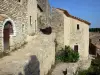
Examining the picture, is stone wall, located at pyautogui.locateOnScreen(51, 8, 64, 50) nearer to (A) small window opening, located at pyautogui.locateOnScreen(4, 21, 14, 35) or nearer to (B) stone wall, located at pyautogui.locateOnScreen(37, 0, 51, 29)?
(B) stone wall, located at pyautogui.locateOnScreen(37, 0, 51, 29)

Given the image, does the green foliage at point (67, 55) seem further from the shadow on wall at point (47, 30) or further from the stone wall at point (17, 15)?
the stone wall at point (17, 15)

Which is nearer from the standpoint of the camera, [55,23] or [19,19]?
[19,19]

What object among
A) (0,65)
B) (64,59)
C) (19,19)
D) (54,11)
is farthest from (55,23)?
(0,65)

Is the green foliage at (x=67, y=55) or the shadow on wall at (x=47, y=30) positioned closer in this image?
the green foliage at (x=67, y=55)

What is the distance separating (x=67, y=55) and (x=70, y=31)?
2853 millimetres

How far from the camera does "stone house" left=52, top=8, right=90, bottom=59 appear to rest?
1908 cm

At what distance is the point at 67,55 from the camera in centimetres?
1870

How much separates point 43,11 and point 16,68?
52.8 ft

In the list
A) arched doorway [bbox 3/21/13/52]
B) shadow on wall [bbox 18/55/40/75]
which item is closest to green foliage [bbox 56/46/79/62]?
arched doorway [bbox 3/21/13/52]

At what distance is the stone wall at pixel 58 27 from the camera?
19047 mm

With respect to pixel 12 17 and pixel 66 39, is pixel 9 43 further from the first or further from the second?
pixel 66 39

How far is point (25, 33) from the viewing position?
48.6ft

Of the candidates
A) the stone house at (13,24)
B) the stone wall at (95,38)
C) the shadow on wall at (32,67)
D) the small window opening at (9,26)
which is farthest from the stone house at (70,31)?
the stone wall at (95,38)

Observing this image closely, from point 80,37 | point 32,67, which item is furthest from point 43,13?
point 32,67
